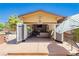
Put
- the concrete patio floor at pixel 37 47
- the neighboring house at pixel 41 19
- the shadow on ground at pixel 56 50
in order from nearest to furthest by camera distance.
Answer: the shadow on ground at pixel 56 50 < the concrete patio floor at pixel 37 47 < the neighboring house at pixel 41 19

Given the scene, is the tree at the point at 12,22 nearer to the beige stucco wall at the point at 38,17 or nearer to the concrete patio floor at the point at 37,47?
the beige stucco wall at the point at 38,17

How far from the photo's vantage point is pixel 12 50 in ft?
27.0

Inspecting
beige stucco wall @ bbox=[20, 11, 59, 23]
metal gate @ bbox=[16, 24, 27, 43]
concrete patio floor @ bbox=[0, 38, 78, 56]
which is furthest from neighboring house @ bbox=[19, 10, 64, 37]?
concrete patio floor @ bbox=[0, 38, 78, 56]

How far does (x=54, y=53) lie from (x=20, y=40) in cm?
188

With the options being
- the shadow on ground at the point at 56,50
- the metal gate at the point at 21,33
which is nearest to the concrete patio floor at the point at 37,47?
the shadow on ground at the point at 56,50

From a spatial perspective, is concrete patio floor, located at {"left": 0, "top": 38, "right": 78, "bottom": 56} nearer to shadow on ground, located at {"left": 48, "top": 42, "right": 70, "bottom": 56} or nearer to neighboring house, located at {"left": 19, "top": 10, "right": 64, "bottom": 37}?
shadow on ground, located at {"left": 48, "top": 42, "right": 70, "bottom": 56}

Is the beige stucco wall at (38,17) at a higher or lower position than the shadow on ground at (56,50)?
higher

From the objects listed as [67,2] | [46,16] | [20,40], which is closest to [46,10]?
[46,16]

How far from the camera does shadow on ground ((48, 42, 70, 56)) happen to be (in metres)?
7.97

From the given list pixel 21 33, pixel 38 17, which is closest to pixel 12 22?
pixel 38 17

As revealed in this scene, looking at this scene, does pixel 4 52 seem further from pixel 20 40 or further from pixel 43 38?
pixel 43 38

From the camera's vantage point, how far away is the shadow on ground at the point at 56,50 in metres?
7.97

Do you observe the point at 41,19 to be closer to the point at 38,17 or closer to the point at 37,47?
the point at 38,17

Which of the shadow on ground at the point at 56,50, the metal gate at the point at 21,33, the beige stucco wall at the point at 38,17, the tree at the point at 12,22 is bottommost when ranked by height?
the shadow on ground at the point at 56,50
